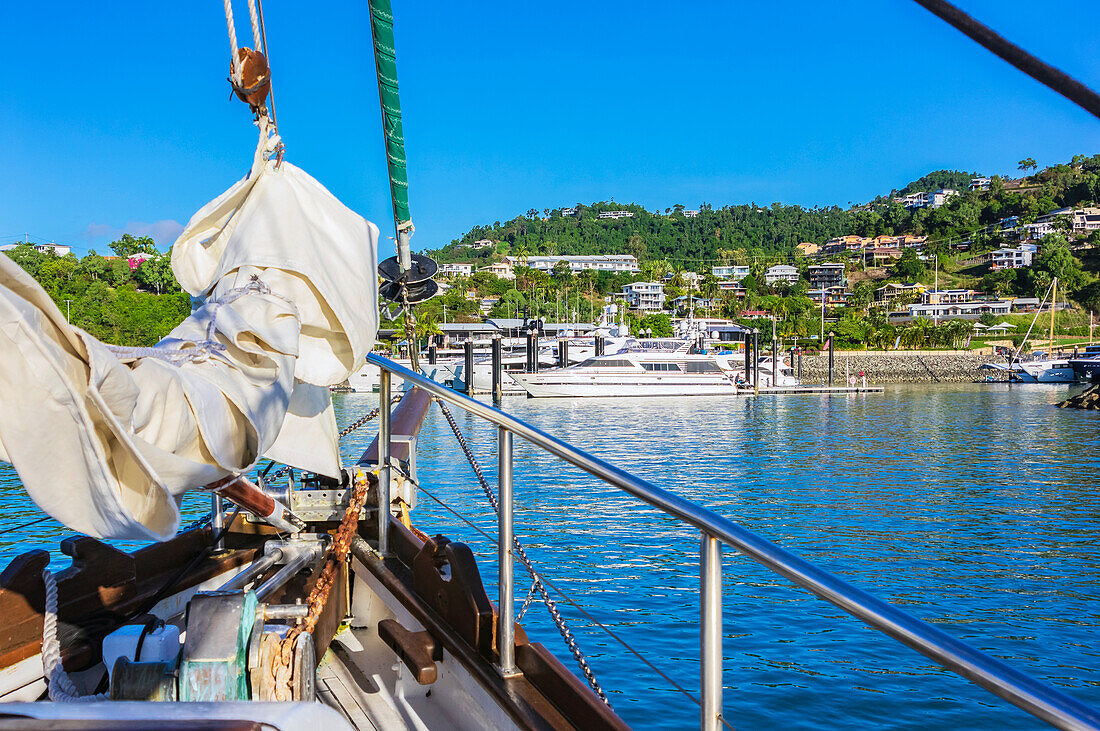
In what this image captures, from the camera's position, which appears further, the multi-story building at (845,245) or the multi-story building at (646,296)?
the multi-story building at (845,245)

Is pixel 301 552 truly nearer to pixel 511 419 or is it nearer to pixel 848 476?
pixel 511 419

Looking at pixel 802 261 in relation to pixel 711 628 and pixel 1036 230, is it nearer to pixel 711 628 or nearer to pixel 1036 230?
pixel 1036 230

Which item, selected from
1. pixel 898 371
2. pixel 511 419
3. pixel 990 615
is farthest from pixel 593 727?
pixel 898 371

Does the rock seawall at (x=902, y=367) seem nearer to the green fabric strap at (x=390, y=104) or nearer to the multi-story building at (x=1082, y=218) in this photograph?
the green fabric strap at (x=390, y=104)

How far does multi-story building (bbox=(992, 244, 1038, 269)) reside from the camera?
10544cm

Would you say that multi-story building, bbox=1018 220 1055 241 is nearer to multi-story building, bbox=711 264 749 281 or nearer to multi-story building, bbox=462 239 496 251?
multi-story building, bbox=711 264 749 281

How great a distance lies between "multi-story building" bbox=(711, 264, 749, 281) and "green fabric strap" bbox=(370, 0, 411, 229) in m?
132

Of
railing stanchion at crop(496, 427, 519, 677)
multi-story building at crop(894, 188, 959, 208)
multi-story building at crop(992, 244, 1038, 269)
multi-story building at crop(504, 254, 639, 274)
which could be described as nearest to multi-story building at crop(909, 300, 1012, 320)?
multi-story building at crop(992, 244, 1038, 269)

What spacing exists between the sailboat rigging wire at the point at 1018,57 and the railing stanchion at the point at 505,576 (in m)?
1.34

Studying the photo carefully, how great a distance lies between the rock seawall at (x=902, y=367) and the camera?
59625mm

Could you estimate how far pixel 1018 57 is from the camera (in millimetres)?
976

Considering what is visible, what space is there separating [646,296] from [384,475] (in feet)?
357

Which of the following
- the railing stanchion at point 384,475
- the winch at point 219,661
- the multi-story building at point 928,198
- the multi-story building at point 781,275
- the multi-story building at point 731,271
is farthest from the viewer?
the multi-story building at point 928,198

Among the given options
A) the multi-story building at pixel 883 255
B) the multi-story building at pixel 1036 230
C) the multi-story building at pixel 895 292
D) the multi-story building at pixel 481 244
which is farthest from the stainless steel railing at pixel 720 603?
the multi-story building at pixel 481 244
